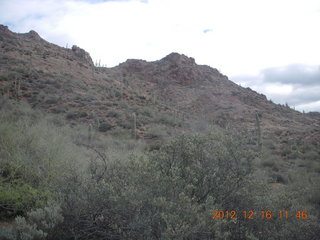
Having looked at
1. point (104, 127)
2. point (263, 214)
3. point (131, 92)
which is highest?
point (131, 92)

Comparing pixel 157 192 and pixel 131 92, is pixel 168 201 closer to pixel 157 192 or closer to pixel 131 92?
pixel 157 192

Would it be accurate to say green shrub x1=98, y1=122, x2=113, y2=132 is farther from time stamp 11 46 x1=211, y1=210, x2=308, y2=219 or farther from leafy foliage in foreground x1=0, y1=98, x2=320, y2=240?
time stamp 11 46 x1=211, y1=210, x2=308, y2=219

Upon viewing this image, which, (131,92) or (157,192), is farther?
(131,92)

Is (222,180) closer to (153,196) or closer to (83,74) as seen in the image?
(153,196)

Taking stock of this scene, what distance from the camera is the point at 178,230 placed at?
10.6 feet

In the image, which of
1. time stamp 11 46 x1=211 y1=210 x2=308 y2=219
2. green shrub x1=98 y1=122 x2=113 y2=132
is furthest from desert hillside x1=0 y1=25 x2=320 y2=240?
green shrub x1=98 y1=122 x2=113 y2=132

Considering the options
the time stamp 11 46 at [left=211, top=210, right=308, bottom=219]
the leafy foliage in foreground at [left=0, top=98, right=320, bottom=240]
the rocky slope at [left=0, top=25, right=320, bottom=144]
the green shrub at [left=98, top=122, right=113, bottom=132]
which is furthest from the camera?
the rocky slope at [left=0, top=25, right=320, bottom=144]

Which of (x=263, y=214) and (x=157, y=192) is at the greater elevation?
(x=157, y=192)

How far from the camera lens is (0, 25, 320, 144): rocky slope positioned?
23.6 metres

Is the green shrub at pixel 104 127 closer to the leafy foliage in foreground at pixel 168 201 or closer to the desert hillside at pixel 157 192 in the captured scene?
the desert hillside at pixel 157 192

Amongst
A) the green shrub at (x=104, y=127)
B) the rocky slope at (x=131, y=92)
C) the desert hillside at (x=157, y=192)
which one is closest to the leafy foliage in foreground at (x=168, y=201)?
the desert hillside at (x=157, y=192)

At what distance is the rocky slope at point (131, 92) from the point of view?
23594 mm

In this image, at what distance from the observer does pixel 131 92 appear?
3412cm

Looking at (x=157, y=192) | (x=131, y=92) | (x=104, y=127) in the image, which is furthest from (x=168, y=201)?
(x=131, y=92)
